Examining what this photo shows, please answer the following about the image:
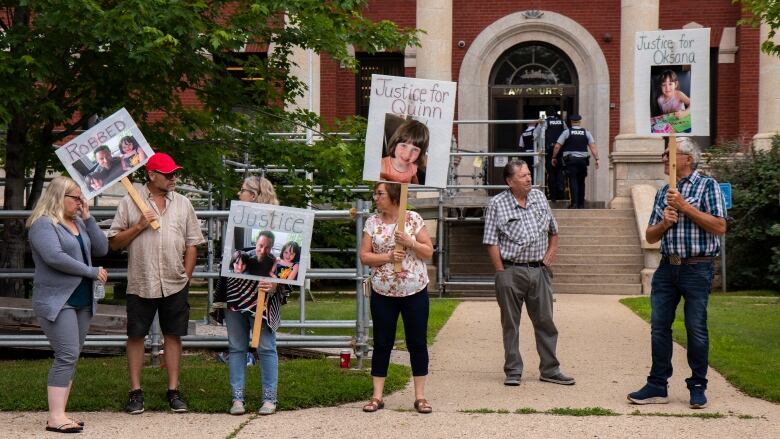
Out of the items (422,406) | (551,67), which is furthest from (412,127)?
(551,67)

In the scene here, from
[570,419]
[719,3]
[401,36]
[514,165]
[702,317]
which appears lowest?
[570,419]

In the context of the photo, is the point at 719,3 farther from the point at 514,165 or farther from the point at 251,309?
the point at 251,309

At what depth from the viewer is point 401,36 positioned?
1073 cm

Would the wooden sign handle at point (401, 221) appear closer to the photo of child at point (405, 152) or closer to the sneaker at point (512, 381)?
the photo of child at point (405, 152)

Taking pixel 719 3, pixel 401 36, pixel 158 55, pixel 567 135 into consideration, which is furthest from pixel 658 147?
pixel 158 55

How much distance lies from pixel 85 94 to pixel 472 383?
430 cm

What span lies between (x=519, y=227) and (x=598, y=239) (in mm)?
11013

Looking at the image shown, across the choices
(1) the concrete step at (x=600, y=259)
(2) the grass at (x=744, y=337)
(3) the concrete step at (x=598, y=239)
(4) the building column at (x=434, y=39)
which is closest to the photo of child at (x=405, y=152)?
(2) the grass at (x=744, y=337)

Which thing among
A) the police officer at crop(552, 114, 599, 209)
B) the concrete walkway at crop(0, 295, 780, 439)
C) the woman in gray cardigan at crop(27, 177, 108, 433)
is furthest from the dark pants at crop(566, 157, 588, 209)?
the woman in gray cardigan at crop(27, 177, 108, 433)

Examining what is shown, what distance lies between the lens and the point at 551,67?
25.3m

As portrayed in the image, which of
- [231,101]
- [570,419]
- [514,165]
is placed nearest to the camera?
[570,419]

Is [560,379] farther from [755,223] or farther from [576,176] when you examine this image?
[576,176]

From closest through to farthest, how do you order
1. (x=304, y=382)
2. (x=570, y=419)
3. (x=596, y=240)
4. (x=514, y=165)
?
(x=570, y=419), (x=304, y=382), (x=514, y=165), (x=596, y=240)

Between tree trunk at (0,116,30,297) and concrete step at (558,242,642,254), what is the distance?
33.8 ft
